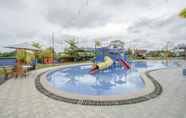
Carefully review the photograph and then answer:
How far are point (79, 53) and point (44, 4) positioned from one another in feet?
45.2

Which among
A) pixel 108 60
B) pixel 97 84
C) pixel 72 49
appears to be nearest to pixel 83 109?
pixel 97 84

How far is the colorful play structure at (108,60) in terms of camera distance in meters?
12.9

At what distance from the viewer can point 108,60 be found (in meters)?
15.0

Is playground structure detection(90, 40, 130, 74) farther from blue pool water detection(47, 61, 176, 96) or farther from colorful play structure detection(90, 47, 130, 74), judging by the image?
blue pool water detection(47, 61, 176, 96)

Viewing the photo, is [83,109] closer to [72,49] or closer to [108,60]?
[108,60]

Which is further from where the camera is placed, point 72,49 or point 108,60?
point 72,49

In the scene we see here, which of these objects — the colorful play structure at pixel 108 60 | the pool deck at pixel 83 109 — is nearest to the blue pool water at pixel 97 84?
the pool deck at pixel 83 109

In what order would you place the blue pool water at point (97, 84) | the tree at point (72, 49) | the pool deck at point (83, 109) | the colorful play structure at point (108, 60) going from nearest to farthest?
the pool deck at point (83, 109)
the blue pool water at point (97, 84)
the colorful play structure at point (108, 60)
the tree at point (72, 49)

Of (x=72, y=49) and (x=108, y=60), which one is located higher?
(x=72, y=49)

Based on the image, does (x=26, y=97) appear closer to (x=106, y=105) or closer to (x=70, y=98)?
(x=70, y=98)

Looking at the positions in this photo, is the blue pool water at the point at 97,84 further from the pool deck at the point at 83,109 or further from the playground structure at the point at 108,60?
the playground structure at the point at 108,60

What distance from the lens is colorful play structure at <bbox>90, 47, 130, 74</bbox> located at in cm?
1295

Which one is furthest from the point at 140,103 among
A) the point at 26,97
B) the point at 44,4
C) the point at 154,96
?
the point at 44,4

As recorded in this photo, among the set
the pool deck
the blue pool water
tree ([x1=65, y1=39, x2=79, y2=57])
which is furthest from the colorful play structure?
the pool deck
